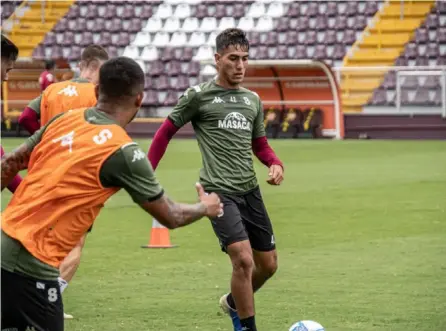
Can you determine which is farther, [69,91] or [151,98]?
[151,98]

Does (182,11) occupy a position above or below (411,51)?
above

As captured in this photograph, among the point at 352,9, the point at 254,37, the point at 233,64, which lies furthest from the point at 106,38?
the point at 233,64

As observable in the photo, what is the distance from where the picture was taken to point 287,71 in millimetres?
32438

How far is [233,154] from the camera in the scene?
8.09 meters

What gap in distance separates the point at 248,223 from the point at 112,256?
4.41 metres

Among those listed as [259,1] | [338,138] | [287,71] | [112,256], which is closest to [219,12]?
[259,1]

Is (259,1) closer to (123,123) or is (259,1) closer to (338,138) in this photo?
(338,138)

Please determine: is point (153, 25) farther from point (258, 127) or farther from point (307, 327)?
point (307, 327)

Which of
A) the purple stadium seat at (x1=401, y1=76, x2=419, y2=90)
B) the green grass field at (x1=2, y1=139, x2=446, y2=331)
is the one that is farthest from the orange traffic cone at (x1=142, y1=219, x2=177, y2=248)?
the purple stadium seat at (x1=401, y1=76, x2=419, y2=90)

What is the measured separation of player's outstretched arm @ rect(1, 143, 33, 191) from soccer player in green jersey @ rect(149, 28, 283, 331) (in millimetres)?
2412

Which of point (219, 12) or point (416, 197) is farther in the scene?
point (219, 12)

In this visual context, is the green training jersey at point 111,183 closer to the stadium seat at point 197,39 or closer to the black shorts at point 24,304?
the black shorts at point 24,304

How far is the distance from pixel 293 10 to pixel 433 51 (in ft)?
16.4

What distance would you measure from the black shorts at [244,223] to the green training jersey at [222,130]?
0.08m
